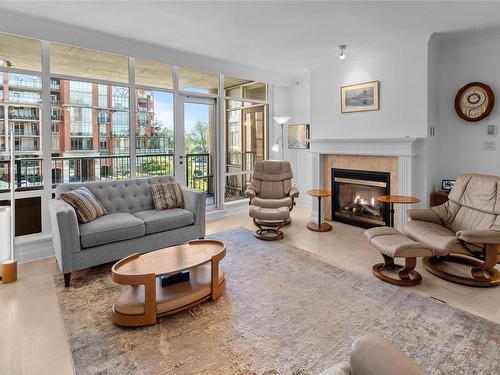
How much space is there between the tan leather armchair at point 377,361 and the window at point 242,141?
502 centimetres

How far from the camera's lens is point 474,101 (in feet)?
13.2

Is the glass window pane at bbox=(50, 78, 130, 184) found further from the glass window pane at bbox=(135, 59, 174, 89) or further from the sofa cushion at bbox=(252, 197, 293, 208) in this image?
the sofa cushion at bbox=(252, 197, 293, 208)

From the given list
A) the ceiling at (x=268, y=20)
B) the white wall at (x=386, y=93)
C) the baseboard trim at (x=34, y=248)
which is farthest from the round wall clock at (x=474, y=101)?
the baseboard trim at (x=34, y=248)

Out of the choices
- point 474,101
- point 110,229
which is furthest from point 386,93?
point 110,229

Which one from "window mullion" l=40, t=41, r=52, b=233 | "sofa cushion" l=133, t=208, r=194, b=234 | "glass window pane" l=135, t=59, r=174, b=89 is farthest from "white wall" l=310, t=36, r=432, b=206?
"window mullion" l=40, t=41, r=52, b=233

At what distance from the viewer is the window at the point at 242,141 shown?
5.98 metres

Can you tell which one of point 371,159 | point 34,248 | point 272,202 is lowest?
point 34,248

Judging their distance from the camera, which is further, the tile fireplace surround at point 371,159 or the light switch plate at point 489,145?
the tile fireplace surround at point 371,159

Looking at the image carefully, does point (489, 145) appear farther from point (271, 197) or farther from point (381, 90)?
point (271, 197)

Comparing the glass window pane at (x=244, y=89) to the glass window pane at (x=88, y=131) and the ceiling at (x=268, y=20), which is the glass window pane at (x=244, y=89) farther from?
the glass window pane at (x=88, y=131)

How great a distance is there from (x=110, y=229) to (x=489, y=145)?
4.71 metres

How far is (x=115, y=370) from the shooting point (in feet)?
5.98

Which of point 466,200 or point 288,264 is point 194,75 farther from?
point 466,200

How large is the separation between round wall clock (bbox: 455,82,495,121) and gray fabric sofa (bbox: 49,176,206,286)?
143 inches
